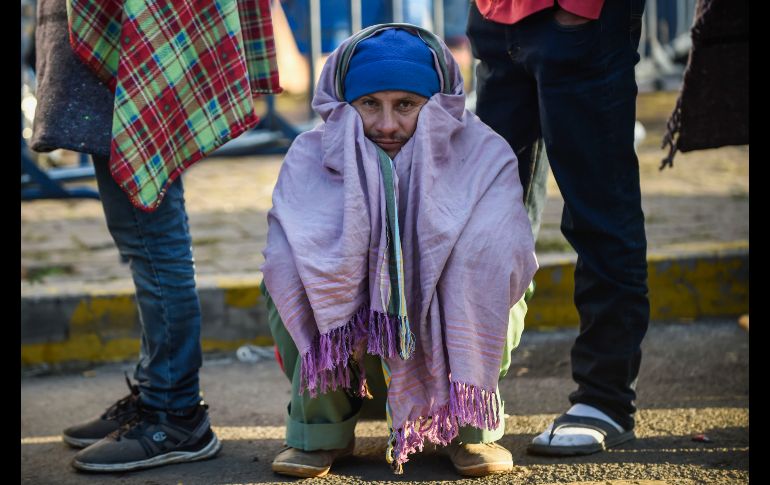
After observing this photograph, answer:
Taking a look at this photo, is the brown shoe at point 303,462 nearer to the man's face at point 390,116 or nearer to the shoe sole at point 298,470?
the shoe sole at point 298,470

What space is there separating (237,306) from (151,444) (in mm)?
1191

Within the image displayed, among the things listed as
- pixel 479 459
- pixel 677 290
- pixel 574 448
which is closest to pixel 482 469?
pixel 479 459

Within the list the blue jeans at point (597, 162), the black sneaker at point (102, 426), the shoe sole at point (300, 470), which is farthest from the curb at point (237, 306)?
the shoe sole at point (300, 470)

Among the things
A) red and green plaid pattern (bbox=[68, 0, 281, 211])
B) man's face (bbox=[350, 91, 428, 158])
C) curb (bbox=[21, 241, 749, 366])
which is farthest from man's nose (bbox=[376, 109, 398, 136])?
curb (bbox=[21, 241, 749, 366])

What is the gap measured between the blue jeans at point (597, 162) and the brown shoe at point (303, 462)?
757 millimetres

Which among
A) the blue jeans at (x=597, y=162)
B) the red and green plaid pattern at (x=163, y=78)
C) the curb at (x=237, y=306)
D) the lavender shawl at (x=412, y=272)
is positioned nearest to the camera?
the lavender shawl at (x=412, y=272)

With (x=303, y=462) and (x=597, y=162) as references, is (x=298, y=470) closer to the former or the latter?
(x=303, y=462)

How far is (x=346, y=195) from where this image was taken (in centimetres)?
260

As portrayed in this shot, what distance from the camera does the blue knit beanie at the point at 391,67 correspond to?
8.88 feet

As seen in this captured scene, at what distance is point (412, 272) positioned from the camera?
262 cm

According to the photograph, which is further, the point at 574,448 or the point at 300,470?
the point at 574,448

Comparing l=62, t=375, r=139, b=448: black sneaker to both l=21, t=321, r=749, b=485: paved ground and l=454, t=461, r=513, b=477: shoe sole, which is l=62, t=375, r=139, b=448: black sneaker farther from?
l=454, t=461, r=513, b=477: shoe sole
